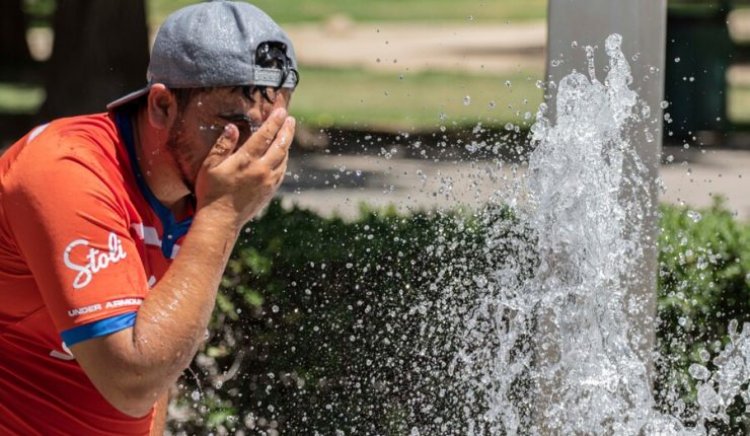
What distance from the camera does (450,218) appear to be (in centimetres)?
468

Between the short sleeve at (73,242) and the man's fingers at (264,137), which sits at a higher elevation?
the man's fingers at (264,137)

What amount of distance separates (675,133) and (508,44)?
26.6 ft

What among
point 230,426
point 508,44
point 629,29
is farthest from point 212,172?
point 508,44

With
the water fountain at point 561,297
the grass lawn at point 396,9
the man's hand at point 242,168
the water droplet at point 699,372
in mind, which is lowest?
the grass lawn at point 396,9

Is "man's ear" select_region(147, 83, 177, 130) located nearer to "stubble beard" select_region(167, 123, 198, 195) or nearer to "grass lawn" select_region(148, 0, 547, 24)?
"stubble beard" select_region(167, 123, 198, 195)

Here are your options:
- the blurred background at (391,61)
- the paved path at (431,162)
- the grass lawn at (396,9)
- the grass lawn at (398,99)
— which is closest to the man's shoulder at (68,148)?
the paved path at (431,162)

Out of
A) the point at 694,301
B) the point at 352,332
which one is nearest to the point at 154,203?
the point at 352,332

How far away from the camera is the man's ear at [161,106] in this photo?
2.12 metres

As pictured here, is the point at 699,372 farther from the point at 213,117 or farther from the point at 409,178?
the point at 409,178

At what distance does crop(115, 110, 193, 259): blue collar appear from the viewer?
2.20 m

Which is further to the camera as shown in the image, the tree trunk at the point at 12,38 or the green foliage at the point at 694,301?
the tree trunk at the point at 12,38

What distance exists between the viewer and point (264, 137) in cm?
206

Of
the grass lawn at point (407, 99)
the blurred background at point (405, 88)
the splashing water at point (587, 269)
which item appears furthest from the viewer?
the grass lawn at point (407, 99)

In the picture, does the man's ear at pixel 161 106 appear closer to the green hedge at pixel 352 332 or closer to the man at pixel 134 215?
the man at pixel 134 215
